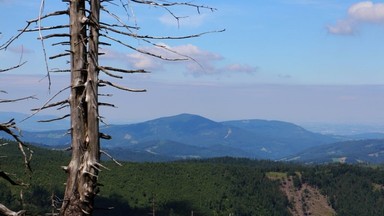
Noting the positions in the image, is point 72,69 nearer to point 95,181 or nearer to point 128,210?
point 95,181

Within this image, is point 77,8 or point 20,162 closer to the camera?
point 77,8

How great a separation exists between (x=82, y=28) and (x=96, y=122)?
1409mm

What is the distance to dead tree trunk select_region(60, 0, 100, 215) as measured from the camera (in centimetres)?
748

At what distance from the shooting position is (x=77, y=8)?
7.71 meters

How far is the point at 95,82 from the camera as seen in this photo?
766cm

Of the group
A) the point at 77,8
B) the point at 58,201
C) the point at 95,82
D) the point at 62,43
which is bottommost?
the point at 58,201

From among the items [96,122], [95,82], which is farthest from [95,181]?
[95,82]

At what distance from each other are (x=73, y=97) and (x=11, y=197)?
160791 millimetres

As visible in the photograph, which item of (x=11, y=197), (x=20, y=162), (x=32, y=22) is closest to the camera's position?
(x=32, y=22)

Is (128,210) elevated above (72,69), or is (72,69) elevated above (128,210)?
(72,69)

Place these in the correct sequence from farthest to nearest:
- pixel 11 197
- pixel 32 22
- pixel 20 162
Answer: pixel 20 162
pixel 11 197
pixel 32 22

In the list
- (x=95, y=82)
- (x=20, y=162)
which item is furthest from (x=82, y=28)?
(x=20, y=162)

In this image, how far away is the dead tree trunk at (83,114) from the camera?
24.5ft

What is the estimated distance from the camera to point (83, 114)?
7645 millimetres
